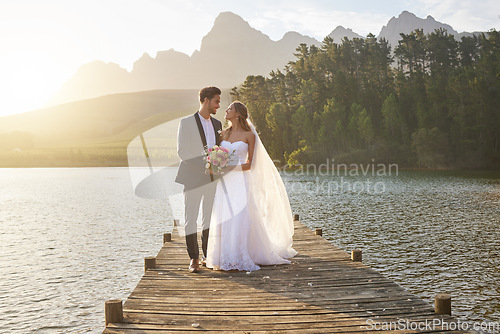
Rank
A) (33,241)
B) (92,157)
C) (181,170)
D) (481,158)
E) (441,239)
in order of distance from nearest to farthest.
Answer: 1. (181,170)
2. (441,239)
3. (33,241)
4. (481,158)
5. (92,157)

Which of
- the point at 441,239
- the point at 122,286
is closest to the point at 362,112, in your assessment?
the point at 441,239

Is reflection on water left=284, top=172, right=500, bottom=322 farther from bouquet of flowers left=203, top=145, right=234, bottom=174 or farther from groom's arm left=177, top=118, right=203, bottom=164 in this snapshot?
groom's arm left=177, top=118, right=203, bottom=164

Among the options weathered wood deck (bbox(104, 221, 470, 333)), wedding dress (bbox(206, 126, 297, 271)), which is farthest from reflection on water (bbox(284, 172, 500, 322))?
wedding dress (bbox(206, 126, 297, 271))

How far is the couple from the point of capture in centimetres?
798

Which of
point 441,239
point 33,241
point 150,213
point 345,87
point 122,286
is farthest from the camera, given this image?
point 345,87

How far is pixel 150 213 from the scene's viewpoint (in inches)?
1221

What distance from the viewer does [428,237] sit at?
19016 mm


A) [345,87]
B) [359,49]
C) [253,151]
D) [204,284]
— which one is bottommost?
[204,284]

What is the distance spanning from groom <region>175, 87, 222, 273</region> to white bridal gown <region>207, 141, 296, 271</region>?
29 centimetres

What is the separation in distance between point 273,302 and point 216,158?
2.68 metres

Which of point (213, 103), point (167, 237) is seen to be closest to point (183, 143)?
point (213, 103)

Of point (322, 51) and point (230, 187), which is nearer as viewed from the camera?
point (230, 187)

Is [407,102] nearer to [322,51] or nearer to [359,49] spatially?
[359,49]

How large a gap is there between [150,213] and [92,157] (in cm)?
13932
